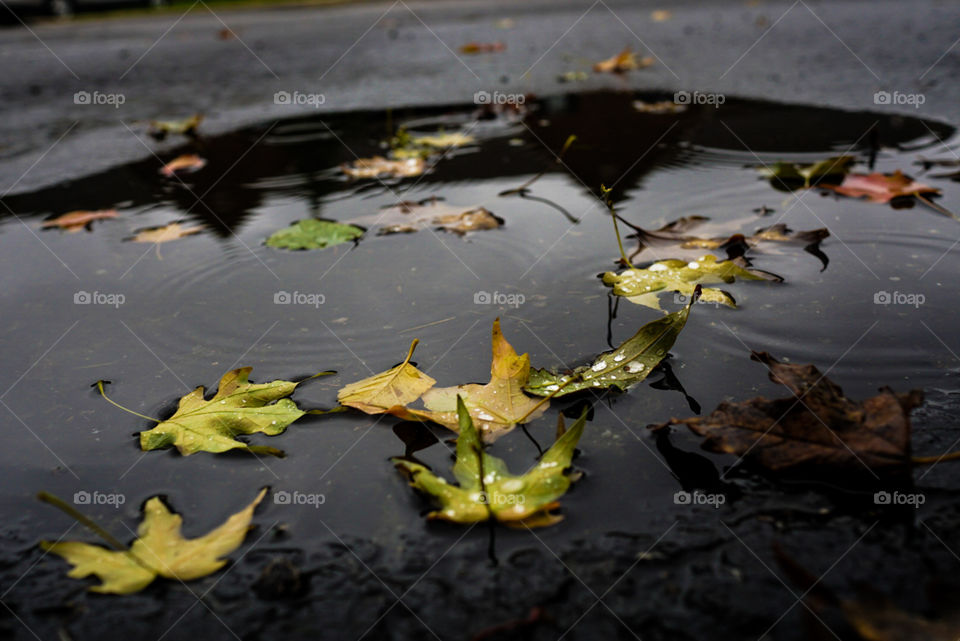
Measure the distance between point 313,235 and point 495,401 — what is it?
3.69ft

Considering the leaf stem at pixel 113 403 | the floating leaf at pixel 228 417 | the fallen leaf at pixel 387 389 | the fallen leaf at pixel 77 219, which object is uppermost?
the fallen leaf at pixel 387 389

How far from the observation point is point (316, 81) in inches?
200

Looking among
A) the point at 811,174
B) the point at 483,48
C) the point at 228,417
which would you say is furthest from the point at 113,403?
the point at 483,48

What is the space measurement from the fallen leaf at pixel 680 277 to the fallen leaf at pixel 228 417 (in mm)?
825

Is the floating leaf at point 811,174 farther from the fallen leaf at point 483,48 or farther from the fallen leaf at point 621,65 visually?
the fallen leaf at point 483,48

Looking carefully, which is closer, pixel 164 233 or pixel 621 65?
pixel 164 233

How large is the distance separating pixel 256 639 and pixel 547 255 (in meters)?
1.30

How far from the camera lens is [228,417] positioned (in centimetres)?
127

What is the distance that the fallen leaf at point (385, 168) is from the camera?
9.13 ft

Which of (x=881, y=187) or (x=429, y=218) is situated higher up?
(x=881, y=187)

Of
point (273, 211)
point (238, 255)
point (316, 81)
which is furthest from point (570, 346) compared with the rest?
point (316, 81)

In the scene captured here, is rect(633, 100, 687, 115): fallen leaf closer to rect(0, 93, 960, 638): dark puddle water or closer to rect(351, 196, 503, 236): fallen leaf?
rect(0, 93, 960, 638): dark puddle water

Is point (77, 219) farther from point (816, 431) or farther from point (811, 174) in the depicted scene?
point (811, 174)

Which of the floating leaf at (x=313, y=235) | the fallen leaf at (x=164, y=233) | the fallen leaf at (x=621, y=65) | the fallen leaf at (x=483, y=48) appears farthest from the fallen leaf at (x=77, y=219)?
the fallen leaf at (x=483, y=48)
